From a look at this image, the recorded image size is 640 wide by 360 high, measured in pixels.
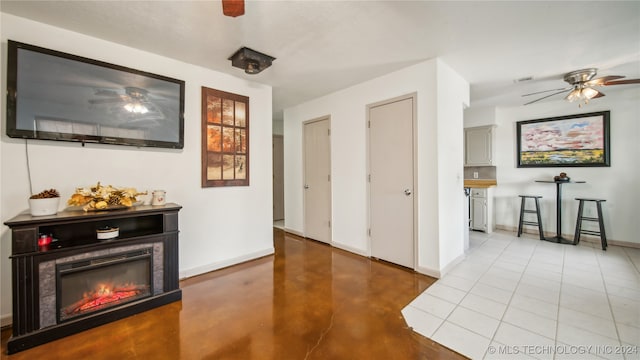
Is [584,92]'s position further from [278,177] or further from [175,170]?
[278,177]

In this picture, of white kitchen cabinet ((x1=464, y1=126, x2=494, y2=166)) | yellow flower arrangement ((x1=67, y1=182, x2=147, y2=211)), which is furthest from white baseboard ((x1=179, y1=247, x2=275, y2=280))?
white kitchen cabinet ((x1=464, y1=126, x2=494, y2=166))

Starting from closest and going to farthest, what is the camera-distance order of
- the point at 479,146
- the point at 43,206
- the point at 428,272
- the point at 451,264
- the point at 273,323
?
the point at 43,206, the point at 273,323, the point at 428,272, the point at 451,264, the point at 479,146

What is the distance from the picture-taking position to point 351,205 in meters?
3.69

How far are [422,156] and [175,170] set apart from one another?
113 inches


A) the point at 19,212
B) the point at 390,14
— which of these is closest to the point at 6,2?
the point at 19,212

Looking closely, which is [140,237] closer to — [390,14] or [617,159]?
[390,14]

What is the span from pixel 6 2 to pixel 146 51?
2.96 ft

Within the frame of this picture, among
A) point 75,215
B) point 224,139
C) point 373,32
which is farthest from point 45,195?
point 373,32

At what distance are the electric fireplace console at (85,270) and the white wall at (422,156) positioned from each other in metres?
2.32

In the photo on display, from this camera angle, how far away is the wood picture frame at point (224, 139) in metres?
2.93

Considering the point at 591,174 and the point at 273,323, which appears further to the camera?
the point at 591,174

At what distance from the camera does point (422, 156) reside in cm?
→ 286

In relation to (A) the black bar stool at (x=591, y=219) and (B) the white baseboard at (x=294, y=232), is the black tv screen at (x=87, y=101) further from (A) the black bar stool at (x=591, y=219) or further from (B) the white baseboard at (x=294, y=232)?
(A) the black bar stool at (x=591, y=219)

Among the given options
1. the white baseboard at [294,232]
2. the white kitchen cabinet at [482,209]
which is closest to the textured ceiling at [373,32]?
the white kitchen cabinet at [482,209]
